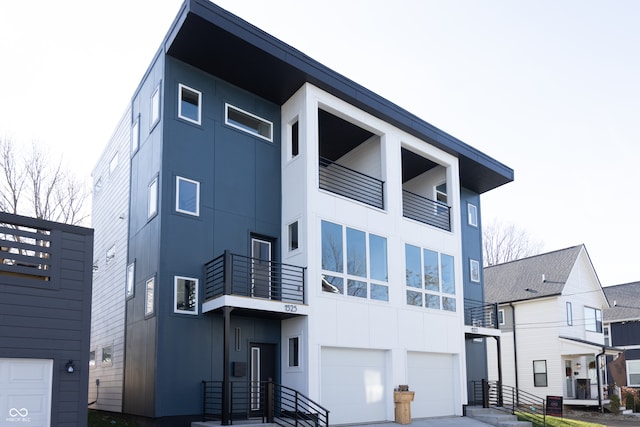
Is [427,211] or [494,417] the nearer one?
[494,417]

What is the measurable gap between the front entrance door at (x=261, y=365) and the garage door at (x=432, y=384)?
4323mm

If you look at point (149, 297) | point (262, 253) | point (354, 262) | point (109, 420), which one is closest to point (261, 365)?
point (262, 253)

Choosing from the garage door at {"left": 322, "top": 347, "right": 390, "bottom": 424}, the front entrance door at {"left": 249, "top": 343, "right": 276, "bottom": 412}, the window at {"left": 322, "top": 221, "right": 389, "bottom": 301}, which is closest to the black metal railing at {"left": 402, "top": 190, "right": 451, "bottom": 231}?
the window at {"left": 322, "top": 221, "right": 389, "bottom": 301}

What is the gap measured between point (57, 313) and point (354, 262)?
26.4 feet

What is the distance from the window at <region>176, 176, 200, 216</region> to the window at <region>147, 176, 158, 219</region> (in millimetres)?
551

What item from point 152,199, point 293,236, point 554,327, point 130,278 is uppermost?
point 152,199

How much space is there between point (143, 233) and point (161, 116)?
120 inches

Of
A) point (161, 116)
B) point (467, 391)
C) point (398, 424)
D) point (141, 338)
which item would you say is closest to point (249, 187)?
point (161, 116)

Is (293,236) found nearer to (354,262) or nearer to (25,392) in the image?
(354,262)

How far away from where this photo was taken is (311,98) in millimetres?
16609

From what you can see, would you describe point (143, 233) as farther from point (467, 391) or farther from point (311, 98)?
point (467, 391)

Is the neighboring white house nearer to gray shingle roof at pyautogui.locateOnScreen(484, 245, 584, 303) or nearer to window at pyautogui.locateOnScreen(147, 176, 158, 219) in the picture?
gray shingle roof at pyautogui.locateOnScreen(484, 245, 584, 303)

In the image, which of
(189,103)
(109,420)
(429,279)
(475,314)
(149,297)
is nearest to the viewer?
(149,297)

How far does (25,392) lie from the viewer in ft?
34.6
